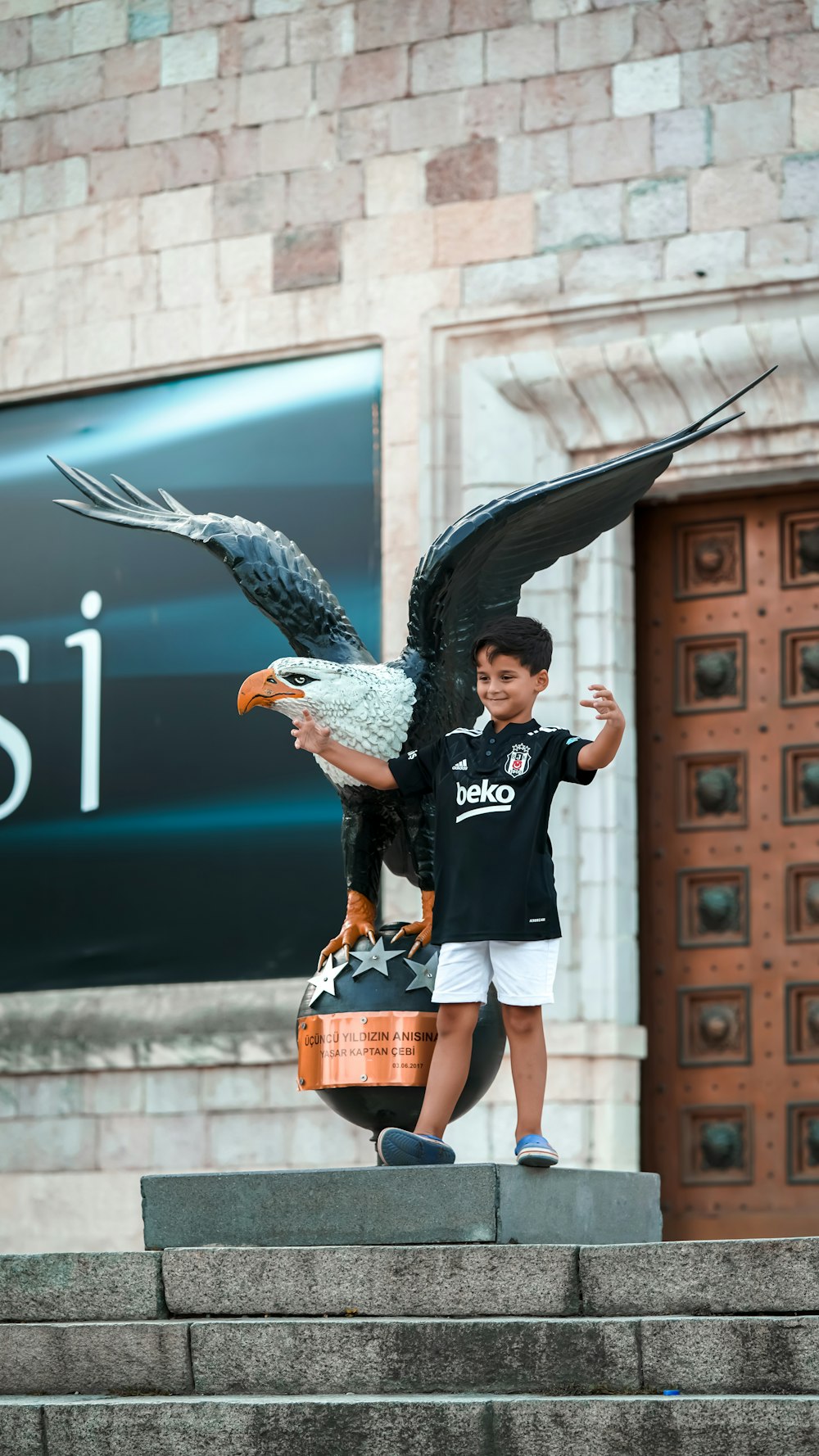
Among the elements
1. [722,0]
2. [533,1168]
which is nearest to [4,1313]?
[533,1168]

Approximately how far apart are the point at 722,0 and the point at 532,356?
1.96m

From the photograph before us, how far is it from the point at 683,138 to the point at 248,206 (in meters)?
2.41

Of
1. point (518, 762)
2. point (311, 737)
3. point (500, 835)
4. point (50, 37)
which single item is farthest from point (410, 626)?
point (50, 37)

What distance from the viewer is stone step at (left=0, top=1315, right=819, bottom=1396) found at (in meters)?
4.08

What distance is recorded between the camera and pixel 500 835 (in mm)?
5125

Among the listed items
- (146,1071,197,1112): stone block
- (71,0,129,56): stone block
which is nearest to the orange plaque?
(146,1071,197,1112): stone block

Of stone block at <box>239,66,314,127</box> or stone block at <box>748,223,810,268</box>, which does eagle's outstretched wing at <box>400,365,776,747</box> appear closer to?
stone block at <box>748,223,810,268</box>

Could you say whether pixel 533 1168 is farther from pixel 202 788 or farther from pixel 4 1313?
pixel 202 788

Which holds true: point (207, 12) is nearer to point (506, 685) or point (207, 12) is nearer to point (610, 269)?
point (610, 269)

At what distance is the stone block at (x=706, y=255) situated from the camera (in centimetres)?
964

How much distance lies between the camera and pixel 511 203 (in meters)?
10.2

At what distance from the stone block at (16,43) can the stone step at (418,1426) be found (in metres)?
8.95

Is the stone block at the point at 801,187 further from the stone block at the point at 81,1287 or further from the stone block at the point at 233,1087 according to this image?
Result: the stone block at the point at 81,1287

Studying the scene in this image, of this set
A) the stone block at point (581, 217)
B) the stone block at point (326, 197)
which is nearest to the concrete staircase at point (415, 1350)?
the stone block at point (581, 217)
